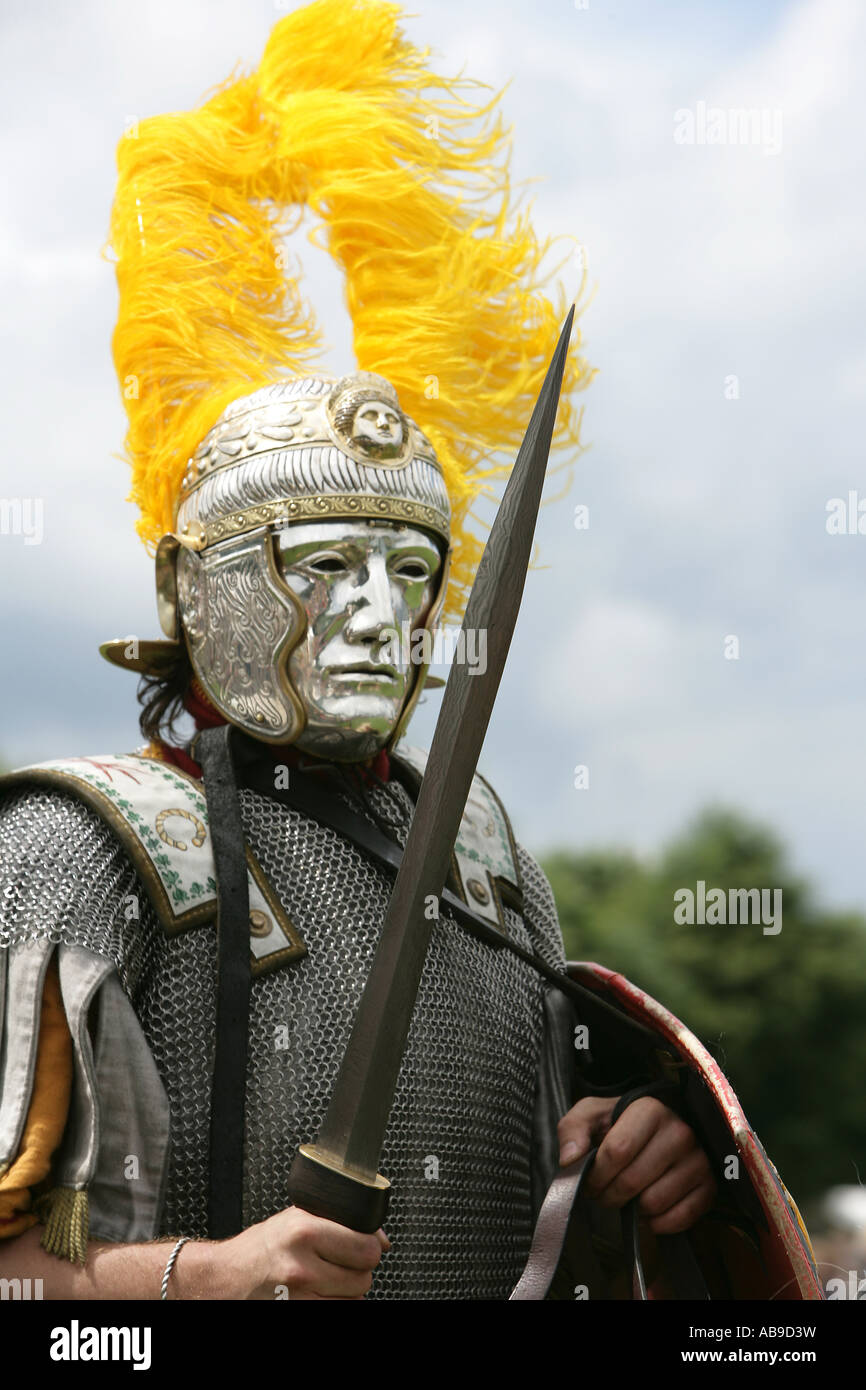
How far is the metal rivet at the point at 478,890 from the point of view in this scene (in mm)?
3633

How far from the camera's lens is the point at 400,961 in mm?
2660

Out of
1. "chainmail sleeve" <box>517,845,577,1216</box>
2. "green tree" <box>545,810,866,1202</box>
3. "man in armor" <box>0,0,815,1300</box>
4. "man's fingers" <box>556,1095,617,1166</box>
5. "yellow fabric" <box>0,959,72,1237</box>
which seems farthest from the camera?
"green tree" <box>545,810,866,1202</box>

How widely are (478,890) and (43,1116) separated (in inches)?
47.5

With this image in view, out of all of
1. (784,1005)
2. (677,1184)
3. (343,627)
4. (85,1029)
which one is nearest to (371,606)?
(343,627)

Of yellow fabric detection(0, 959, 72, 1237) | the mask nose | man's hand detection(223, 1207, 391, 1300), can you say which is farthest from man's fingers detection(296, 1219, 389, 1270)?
the mask nose

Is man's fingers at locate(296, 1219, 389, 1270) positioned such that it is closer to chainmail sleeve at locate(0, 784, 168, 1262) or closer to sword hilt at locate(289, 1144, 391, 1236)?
sword hilt at locate(289, 1144, 391, 1236)

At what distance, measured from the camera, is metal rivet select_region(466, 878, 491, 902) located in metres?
3.63

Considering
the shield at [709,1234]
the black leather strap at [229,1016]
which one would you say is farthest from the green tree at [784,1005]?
the black leather strap at [229,1016]

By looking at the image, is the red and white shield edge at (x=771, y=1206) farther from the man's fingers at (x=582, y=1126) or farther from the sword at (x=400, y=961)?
the sword at (x=400, y=961)

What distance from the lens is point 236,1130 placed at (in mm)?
3043

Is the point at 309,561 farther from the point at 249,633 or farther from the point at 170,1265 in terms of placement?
the point at 170,1265

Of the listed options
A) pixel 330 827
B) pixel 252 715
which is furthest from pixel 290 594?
pixel 330 827

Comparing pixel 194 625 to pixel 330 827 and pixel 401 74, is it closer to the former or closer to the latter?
pixel 330 827

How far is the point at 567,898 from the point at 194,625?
62.2 ft
